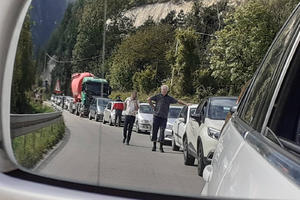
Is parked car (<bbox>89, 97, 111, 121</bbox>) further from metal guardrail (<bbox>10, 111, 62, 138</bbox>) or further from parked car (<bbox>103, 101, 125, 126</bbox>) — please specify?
metal guardrail (<bbox>10, 111, 62, 138</bbox>)

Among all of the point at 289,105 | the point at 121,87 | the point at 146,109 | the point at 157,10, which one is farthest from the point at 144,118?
the point at 289,105

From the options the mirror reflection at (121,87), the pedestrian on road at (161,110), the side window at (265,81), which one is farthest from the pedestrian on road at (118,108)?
the side window at (265,81)

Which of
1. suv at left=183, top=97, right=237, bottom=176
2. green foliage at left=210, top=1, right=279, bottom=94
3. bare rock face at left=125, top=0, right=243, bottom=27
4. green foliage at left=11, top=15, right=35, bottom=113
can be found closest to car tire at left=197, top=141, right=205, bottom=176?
suv at left=183, top=97, right=237, bottom=176

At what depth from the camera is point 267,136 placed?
1664mm

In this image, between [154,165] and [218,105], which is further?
[218,105]

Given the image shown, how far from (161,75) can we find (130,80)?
11 cm

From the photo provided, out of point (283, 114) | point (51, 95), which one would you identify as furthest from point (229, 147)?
point (51, 95)

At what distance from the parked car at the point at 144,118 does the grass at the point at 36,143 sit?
0.87 ft

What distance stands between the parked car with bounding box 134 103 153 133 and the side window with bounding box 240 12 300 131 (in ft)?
1.43

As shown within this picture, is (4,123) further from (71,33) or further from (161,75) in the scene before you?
(161,75)

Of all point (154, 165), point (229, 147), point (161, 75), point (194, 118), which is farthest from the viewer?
point (229, 147)

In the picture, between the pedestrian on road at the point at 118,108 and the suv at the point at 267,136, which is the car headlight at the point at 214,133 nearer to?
the suv at the point at 267,136

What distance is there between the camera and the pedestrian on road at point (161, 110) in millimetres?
1580

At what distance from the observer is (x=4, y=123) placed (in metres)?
1.72
